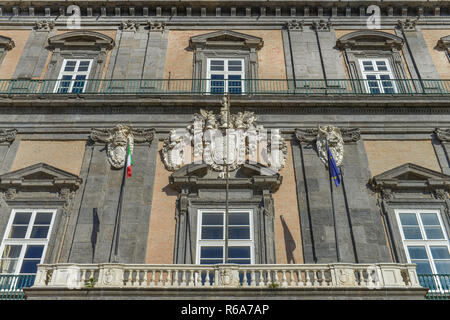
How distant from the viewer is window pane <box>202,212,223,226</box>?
12.8 metres

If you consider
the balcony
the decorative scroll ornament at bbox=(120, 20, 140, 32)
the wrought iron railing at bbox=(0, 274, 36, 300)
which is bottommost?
the balcony

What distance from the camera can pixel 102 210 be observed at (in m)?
13.0

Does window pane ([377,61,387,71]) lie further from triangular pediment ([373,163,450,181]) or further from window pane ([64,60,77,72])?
window pane ([64,60,77,72])

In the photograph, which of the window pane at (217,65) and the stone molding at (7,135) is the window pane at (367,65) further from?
the stone molding at (7,135)

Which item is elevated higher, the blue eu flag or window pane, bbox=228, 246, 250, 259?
the blue eu flag

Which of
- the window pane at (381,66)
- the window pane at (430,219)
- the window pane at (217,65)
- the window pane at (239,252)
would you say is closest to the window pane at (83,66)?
the window pane at (217,65)

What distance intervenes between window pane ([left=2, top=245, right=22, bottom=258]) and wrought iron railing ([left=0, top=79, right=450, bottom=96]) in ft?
18.3

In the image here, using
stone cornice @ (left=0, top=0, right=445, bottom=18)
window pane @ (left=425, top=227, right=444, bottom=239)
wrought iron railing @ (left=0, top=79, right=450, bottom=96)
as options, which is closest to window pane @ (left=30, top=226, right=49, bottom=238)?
wrought iron railing @ (left=0, top=79, right=450, bottom=96)

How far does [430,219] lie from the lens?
12922 millimetres

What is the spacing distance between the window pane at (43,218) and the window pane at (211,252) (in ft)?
13.8

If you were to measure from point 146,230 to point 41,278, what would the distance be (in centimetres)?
304

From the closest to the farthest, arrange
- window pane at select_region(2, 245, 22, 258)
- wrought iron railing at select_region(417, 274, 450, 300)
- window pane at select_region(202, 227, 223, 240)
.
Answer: wrought iron railing at select_region(417, 274, 450, 300) → window pane at select_region(2, 245, 22, 258) → window pane at select_region(202, 227, 223, 240)
